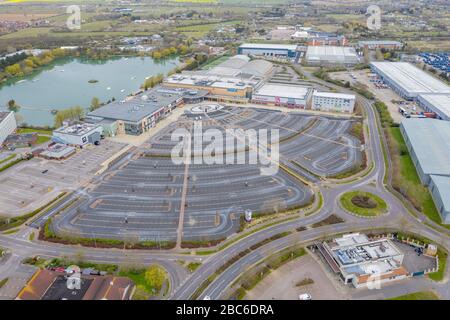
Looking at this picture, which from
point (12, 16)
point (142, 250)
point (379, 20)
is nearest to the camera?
point (142, 250)

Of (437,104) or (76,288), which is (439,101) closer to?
(437,104)

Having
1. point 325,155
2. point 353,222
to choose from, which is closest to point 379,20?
point 325,155

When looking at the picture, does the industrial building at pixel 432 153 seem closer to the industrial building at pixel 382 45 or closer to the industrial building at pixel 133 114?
the industrial building at pixel 133 114

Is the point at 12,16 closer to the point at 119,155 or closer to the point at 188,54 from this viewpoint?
the point at 188,54

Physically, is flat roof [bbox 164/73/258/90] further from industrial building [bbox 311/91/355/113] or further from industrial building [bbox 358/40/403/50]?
industrial building [bbox 358/40/403/50]

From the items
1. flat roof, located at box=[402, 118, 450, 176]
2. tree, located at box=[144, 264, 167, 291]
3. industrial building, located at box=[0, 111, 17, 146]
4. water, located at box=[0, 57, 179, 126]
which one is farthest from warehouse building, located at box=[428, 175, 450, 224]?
water, located at box=[0, 57, 179, 126]

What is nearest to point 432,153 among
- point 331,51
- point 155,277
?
point 155,277
